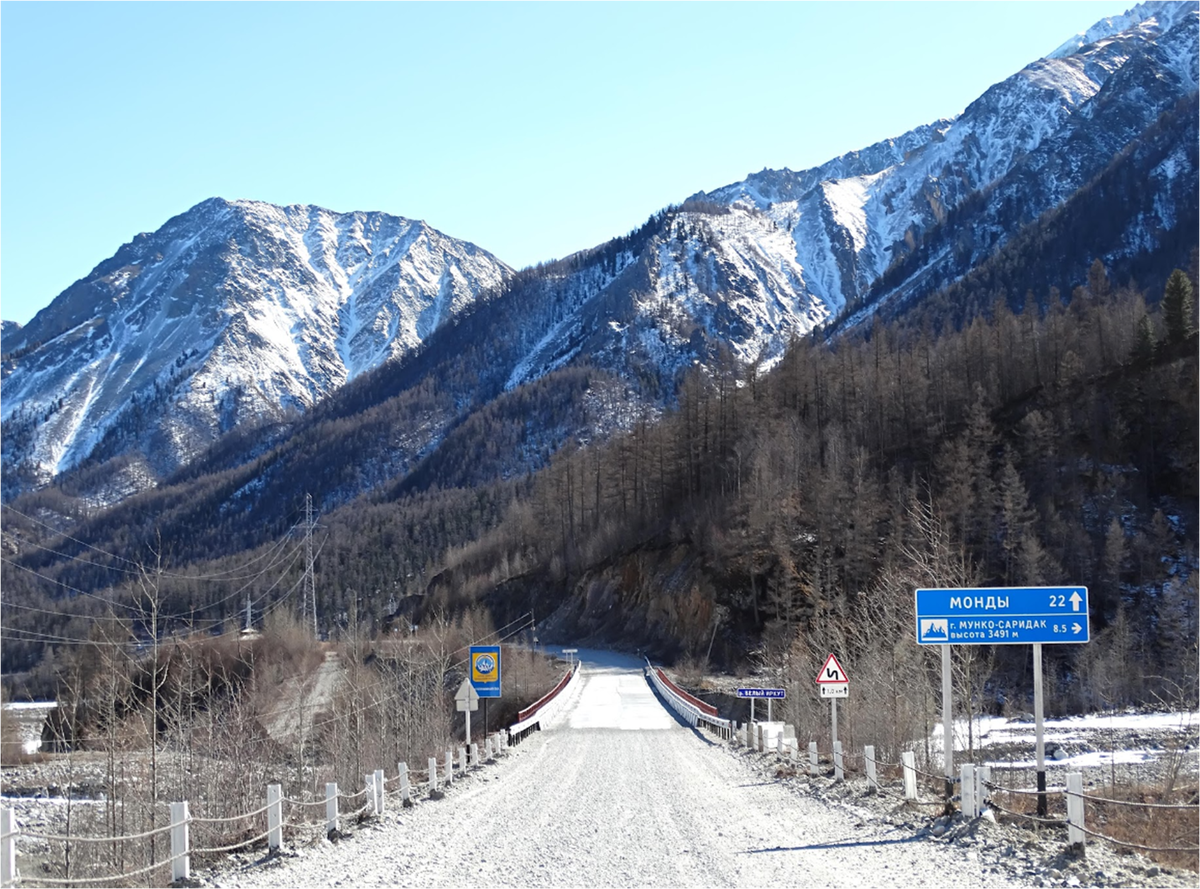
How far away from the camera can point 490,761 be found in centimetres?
3048

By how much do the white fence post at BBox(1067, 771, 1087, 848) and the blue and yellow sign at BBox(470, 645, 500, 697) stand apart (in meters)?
22.5

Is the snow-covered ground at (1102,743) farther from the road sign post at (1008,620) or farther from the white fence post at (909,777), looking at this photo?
the road sign post at (1008,620)

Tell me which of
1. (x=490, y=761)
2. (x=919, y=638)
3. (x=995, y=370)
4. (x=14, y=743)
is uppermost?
(x=995, y=370)

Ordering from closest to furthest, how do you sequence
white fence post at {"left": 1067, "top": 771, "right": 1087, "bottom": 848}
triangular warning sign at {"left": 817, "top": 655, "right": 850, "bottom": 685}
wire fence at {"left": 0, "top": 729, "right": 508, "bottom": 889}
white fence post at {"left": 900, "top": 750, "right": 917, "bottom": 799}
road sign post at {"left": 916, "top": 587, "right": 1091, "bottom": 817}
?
wire fence at {"left": 0, "top": 729, "right": 508, "bottom": 889} < white fence post at {"left": 1067, "top": 771, "right": 1087, "bottom": 848} < road sign post at {"left": 916, "top": 587, "right": 1091, "bottom": 817} < white fence post at {"left": 900, "top": 750, "right": 917, "bottom": 799} < triangular warning sign at {"left": 817, "top": 655, "right": 850, "bottom": 685}

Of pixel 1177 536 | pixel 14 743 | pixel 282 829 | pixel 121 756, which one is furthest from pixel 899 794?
pixel 1177 536

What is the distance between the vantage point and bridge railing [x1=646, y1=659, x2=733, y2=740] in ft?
137

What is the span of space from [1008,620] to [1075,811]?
378 centimetres

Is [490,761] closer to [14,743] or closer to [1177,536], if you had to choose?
[14,743]

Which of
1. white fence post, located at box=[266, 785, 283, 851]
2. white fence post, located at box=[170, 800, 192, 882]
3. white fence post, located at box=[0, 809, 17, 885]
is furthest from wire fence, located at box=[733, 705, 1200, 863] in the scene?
white fence post, located at box=[0, 809, 17, 885]

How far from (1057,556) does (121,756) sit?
210 ft

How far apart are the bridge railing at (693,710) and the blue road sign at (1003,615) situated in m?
23.3

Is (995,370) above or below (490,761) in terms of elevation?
above

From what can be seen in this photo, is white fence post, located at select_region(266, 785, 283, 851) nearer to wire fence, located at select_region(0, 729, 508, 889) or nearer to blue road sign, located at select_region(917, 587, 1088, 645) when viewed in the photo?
wire fence, located at select_region(0, 729, 508, 889)

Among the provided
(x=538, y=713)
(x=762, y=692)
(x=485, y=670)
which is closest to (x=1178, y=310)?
(x=762, y=692)
